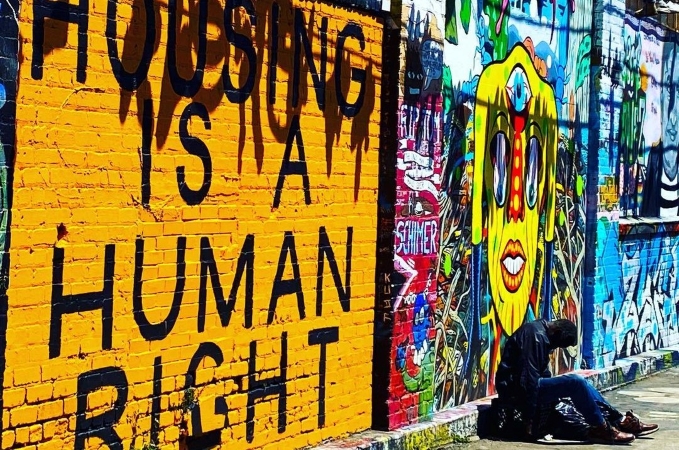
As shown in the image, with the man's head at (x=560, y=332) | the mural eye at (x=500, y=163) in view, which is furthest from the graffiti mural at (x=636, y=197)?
the man's head at (x=560, y=332)

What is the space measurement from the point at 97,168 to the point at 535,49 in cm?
597

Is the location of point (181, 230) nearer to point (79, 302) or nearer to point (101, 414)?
point (79, 302)

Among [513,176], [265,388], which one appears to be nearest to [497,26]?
[513,176]

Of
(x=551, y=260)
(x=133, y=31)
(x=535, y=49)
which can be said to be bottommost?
(x=551, y=260)

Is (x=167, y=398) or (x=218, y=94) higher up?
(x=218, y=94)

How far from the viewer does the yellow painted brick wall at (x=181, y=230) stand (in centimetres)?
539

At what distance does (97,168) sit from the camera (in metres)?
5.71

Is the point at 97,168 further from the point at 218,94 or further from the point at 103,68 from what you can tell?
the point at 218,94

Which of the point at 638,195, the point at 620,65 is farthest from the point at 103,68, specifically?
the point at 638,195

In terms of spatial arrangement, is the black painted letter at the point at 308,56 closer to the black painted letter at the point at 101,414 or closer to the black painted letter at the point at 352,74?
the black painted letter at the point at 352,74

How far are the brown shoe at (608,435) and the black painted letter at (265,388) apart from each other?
2.98 m

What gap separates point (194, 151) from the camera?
639 centimetres

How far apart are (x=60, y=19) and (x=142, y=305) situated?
4.96 ft

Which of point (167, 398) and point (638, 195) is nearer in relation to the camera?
point (167, 398)
